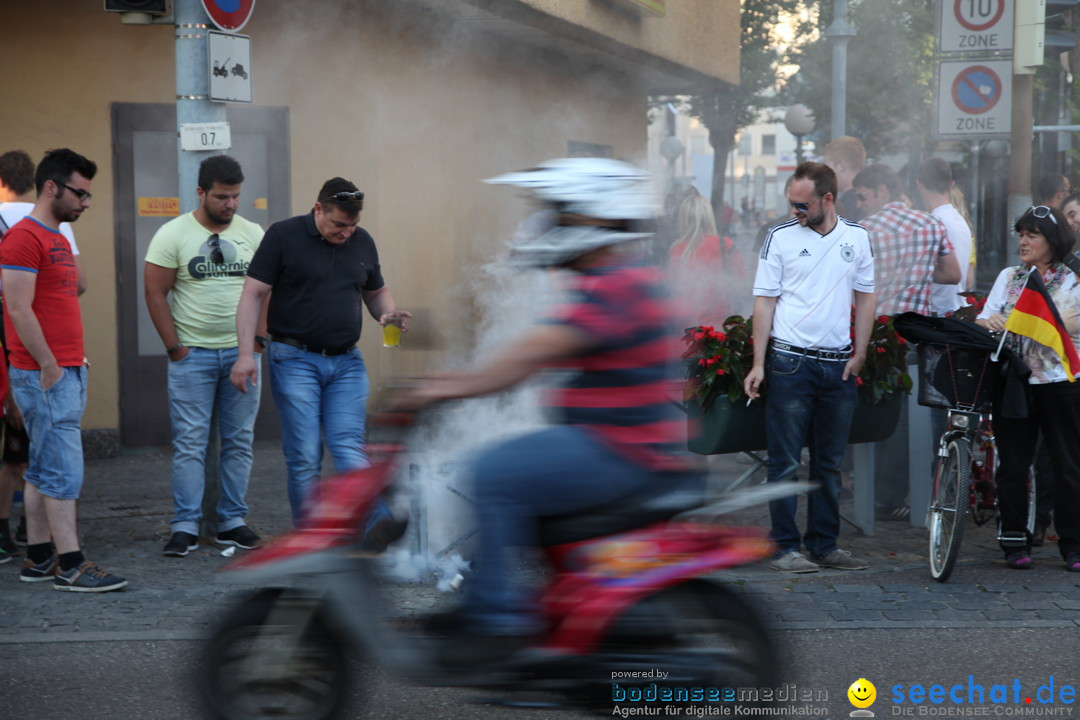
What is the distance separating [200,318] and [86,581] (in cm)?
143

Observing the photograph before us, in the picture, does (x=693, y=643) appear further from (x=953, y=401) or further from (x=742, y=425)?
(x=953, y=401)

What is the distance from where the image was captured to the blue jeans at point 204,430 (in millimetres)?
6738

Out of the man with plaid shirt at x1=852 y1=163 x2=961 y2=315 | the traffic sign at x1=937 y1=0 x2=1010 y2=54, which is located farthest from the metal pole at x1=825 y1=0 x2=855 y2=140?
the man with plaid shirt at x1=852 y1=163 x2=961 y2=315

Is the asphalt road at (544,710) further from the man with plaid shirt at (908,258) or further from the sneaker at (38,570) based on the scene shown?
the man with plaid shirt at (908,258)

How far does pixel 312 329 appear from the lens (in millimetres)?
6230

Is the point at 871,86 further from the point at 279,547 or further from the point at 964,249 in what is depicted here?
the point at 279,547

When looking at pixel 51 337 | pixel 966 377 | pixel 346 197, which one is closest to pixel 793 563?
pixel 966 377

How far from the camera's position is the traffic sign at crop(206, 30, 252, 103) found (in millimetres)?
7023

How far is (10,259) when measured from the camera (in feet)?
18.9

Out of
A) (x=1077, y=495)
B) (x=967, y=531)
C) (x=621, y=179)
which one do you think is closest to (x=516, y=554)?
(x=621, y=179)

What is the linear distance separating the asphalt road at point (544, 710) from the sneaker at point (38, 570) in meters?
1.03

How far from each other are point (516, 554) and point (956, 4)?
8.28 m

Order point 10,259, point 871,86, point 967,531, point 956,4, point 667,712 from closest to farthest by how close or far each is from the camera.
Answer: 1. point 667,712
2. point 10,259
3. point 967,531
4. point 956,4
5. point 871,86

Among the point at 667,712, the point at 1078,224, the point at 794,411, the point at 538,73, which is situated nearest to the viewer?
the point at 667,712
